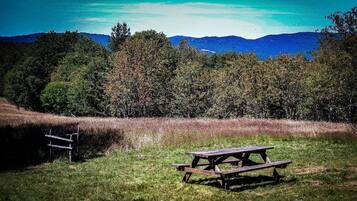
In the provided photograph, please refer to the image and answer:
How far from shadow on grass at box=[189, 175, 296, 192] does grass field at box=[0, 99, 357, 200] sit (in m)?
0.03

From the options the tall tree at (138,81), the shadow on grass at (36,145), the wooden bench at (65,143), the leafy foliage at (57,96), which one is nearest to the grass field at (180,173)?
the shadow on grass at (36,145)

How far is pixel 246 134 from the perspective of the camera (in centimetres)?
2464

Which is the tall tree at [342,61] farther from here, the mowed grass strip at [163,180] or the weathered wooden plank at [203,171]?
the weathered wooden plank at [203,171]

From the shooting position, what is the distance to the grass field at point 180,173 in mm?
11070

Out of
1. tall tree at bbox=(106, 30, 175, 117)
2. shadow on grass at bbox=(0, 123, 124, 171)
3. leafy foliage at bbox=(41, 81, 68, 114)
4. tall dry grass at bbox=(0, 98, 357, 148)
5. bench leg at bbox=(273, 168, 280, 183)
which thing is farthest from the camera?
leafy foliage at bbox=(41, 81, 68, 114)

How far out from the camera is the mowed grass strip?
35.7 feet

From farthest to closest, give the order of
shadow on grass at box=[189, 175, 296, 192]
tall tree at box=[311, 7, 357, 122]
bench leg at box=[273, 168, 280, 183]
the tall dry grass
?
1. tall tree at box=[311, 7, 357, 122]
2. the tall dry grass
3. bench leg at box=[273, 168, 280, 183]
4. shadow on grass at box=[189, 175, 296, 192]

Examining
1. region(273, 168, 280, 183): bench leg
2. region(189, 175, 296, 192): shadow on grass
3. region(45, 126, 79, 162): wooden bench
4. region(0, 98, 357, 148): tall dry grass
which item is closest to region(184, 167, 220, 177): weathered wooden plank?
region(189, 175, 296, 192): shadow on grass

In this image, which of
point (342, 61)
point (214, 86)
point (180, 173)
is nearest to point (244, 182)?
point (180, 173)

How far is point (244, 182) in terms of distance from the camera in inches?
504

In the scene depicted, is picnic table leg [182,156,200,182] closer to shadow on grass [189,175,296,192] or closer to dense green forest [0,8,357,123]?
shadow on grass [189,175,296,192]

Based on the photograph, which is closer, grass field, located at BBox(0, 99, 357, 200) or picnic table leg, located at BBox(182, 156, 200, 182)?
grass field, located at BBox(0, 99, 357, 200)

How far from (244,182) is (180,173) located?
106 inches

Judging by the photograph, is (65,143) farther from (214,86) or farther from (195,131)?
(214,86)
